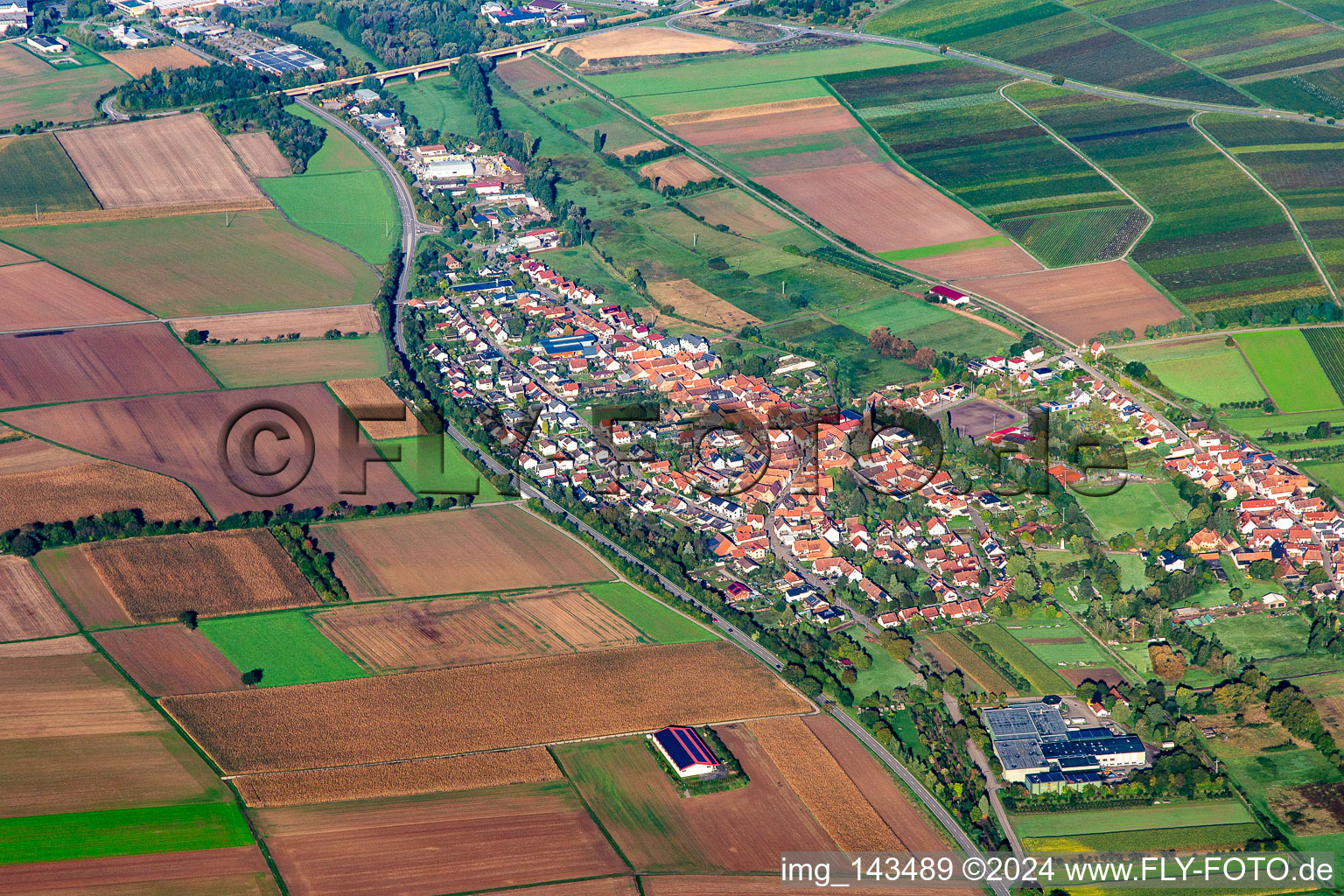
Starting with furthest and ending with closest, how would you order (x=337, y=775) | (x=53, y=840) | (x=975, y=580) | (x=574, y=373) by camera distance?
1. (x=574, y=373)
2. (x=975, y=580)
3. (x=337, y=775)
4. (x=53, y=840)

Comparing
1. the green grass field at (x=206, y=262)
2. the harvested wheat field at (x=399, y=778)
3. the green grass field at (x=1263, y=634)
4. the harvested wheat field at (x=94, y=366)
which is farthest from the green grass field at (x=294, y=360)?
the green grass field at (x=1263, y=634)

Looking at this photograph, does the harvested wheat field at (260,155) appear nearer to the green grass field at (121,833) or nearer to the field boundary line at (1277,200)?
the field boundary line at (1277,200)

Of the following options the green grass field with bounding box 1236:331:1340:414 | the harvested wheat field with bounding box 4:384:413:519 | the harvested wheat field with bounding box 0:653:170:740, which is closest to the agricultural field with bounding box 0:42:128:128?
the harvested wheat field with bounding box 4:384:413:519

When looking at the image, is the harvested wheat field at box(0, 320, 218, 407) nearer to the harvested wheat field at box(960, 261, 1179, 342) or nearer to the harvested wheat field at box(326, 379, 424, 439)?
the harvested wheat field at box(326, 379, 424, 439)

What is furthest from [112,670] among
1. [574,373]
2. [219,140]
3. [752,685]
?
[219,140]

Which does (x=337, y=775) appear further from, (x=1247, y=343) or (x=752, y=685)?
(x=1247, y=343)
